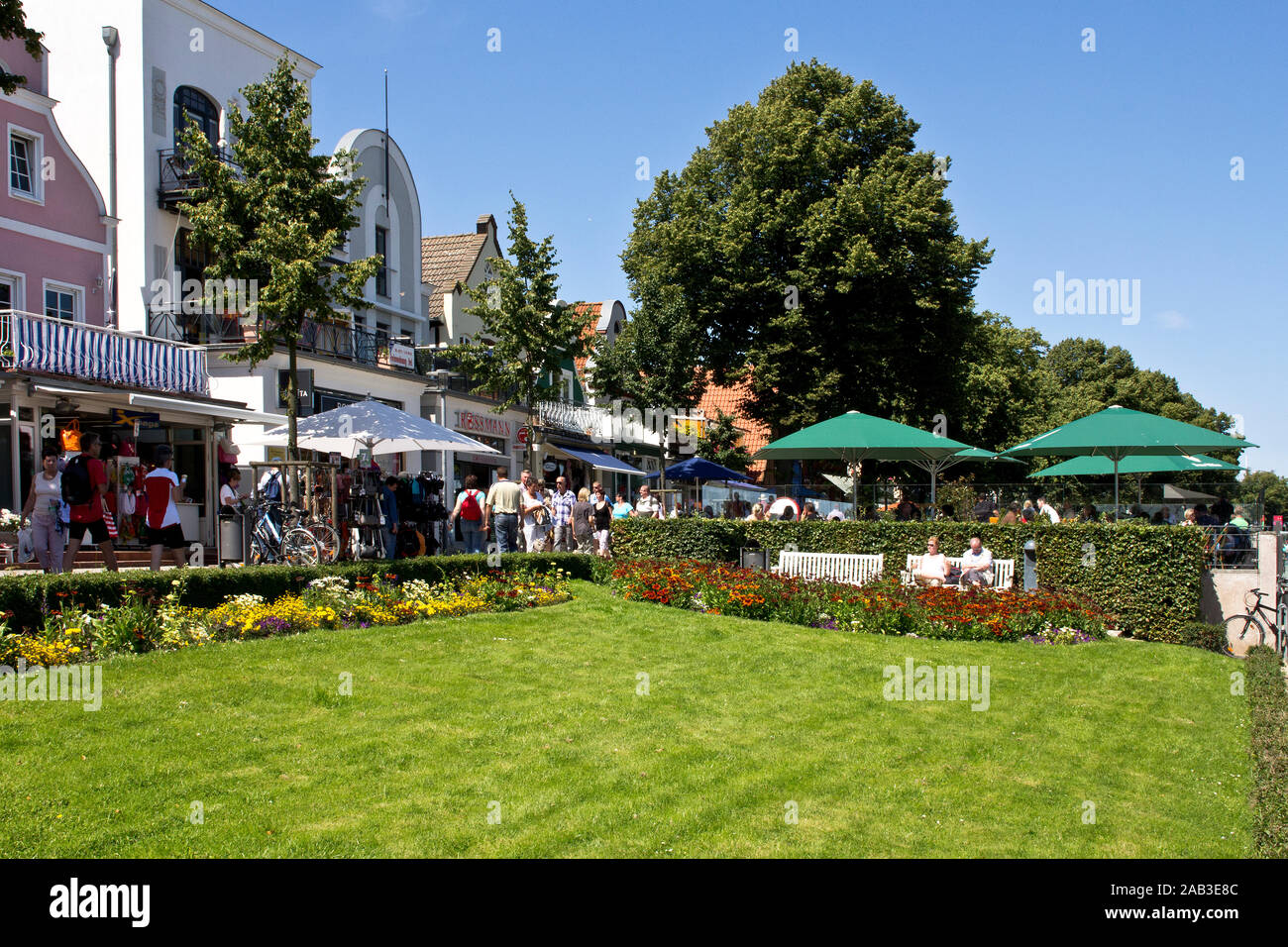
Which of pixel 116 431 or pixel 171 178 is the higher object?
A: pixel 171 178

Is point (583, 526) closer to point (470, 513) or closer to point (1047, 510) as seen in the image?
point (470, 513)

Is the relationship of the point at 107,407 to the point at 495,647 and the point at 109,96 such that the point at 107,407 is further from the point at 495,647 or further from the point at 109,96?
the point at 495,647

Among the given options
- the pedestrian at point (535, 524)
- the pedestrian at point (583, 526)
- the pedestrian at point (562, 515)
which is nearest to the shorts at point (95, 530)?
the pedestrian at point (535, 524)

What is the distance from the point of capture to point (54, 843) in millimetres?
5023

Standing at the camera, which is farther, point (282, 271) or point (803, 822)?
point (282, 271)

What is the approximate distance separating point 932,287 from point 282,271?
2156cm

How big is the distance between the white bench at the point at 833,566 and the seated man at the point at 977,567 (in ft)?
4.91

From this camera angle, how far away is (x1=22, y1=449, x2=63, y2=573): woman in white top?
12.2m

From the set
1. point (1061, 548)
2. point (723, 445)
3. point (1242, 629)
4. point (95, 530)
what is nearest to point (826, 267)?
point (723, 445)

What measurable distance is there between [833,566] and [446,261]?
26.2 m

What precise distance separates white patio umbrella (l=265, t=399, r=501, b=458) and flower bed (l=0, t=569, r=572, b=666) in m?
4.01

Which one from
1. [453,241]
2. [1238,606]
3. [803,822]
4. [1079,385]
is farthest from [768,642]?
[1079,385]

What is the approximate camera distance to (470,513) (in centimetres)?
2141

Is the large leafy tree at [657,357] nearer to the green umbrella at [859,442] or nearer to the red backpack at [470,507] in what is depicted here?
the red backpack at [470,507]
